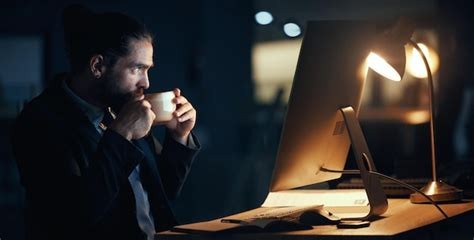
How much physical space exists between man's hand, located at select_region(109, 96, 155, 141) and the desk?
0.97 feet

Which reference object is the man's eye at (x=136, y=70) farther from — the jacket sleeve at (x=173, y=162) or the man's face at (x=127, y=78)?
the jacket sleeve at (x=173, y=162)

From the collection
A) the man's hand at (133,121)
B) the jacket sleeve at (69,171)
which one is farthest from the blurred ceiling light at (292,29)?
the jacket sleeve at (69,171)

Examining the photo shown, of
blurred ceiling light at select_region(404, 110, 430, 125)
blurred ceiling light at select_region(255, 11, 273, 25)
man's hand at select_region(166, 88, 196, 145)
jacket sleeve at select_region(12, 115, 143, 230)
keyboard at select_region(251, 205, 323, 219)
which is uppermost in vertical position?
blurred ceiling light at select_region(255, 11, 273, 25)

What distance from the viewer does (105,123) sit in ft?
7.79

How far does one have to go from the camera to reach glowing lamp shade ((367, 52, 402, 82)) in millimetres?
2203

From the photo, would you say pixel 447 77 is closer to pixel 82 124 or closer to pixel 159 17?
pixel 82 124

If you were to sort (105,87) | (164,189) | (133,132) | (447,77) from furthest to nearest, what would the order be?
(447,77) < (164,189) < (105,87) < (133,132)

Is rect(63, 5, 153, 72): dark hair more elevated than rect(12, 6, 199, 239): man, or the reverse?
rect(63, 5, 153, 72): dark hair

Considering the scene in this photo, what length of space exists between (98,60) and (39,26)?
225 inches

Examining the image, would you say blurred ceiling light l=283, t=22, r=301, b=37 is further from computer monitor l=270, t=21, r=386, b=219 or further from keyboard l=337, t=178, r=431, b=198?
keyboard l=337, t=178, r=431, b=198

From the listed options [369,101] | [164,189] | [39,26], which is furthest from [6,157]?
[164,189]

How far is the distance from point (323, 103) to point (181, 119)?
48 centimetres

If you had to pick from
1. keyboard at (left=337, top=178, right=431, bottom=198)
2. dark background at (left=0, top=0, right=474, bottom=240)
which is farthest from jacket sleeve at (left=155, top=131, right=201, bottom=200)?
dark background at (left=0, top=0, right=474, bottom=240)

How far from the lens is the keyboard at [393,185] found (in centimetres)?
249
